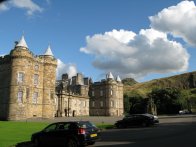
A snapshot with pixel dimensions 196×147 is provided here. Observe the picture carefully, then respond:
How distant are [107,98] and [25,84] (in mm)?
42728

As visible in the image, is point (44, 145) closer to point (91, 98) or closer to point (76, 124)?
point (76, 124)

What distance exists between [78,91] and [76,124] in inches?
3178

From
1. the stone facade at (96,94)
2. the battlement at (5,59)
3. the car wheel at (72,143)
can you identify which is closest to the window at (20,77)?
the battlement at (5,59)

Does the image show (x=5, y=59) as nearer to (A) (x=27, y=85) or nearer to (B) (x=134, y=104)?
(A) (x=27, y=85)

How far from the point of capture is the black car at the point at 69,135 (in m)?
17.1

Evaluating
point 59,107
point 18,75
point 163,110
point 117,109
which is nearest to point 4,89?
point 18,75

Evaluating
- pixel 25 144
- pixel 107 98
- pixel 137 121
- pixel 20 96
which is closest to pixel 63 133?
pixel 25 144

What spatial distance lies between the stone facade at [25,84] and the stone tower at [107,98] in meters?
34.9

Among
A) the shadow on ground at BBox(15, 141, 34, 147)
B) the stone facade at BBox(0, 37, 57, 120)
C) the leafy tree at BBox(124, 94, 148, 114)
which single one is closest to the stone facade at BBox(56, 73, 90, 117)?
the stone facade at BBox(0, 37, 57, 120)

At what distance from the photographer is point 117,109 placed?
9981cm

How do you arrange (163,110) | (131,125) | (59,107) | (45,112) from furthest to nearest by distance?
(163,110), (59,107), (45,112), (131,125)

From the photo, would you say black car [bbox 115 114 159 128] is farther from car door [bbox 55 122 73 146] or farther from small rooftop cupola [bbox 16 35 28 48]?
small rooftop cupola [bbox 16 35 28 48]

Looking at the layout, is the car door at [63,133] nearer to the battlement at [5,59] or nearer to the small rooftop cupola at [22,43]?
the small rooftop cupola at [22,43]

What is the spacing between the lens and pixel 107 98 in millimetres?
97875
